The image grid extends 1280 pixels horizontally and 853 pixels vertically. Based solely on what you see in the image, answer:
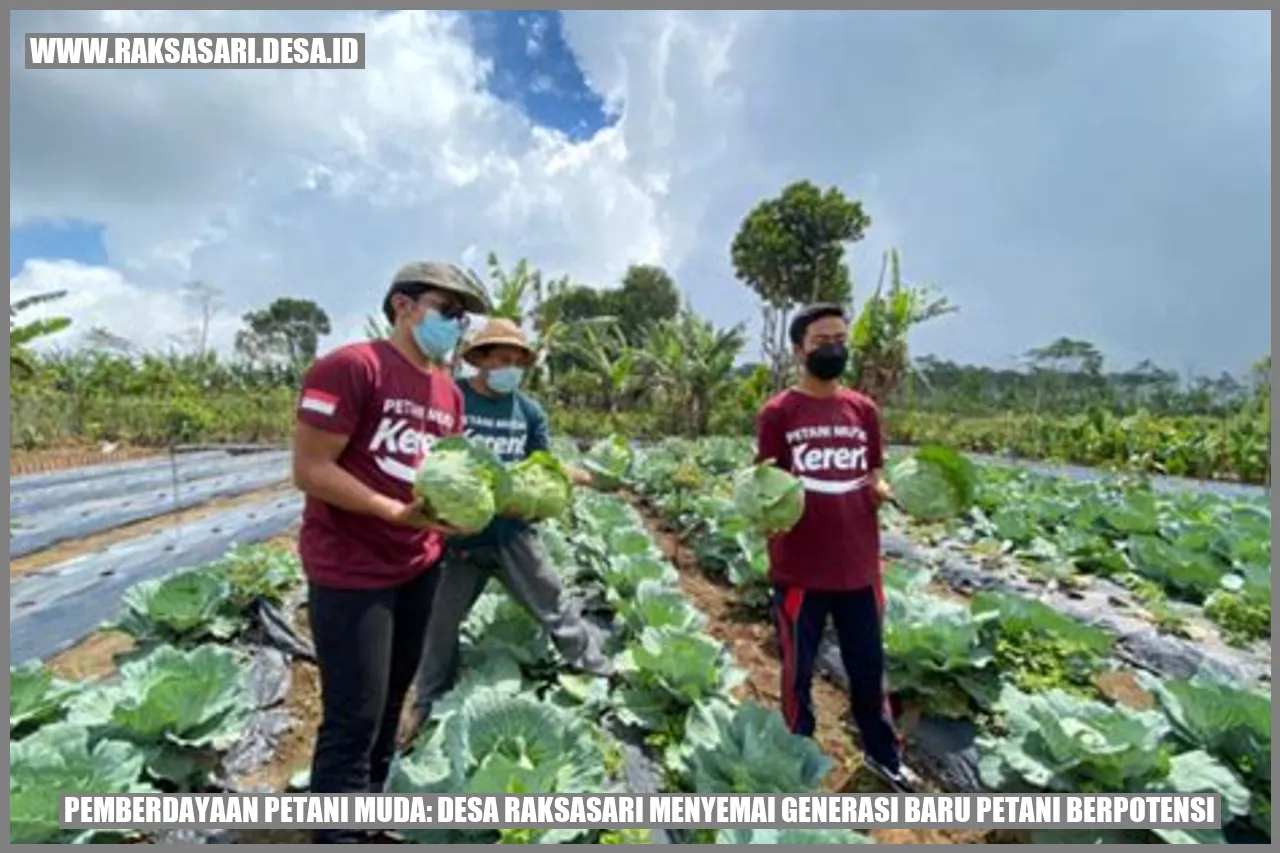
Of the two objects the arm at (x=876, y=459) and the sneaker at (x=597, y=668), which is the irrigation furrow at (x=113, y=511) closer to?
the sneaker at (x=597, y=668)

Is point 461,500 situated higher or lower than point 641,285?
lower

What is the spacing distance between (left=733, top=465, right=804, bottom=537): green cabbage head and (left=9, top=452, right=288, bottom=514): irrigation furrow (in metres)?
7.69

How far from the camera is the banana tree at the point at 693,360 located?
54.0ft

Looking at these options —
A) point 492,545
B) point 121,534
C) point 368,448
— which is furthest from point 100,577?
point 368,448

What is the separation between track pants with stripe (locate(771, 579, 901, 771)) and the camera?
2.48 m

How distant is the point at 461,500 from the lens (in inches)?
75.7

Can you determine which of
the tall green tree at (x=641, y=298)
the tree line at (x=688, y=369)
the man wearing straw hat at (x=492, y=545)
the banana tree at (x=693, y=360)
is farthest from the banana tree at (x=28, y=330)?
the tall green tree at (x=641, y=298)

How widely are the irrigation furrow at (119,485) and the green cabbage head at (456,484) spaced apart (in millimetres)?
7342

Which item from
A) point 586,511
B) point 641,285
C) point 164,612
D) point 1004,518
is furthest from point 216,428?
point 641,285

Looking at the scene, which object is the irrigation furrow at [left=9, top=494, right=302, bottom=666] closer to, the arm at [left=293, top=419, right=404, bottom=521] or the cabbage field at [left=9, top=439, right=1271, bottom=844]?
the cabbage field at [left=9, top=439, right=1271, bottom=844]

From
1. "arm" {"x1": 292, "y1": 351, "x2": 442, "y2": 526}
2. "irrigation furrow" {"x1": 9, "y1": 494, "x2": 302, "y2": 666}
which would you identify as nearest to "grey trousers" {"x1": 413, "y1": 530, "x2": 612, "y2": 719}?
"arm" {"x1": 292, "y1": 351, "x2": 442, "y2": 526}

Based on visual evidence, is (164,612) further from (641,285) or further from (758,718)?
(641,285)

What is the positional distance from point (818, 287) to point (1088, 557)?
1472cm
